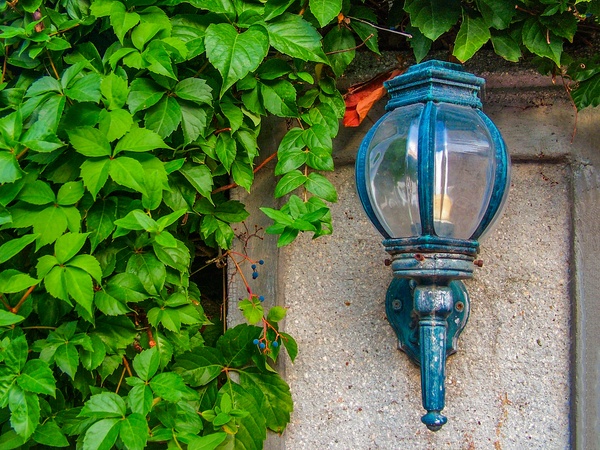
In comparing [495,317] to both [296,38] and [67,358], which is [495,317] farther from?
[67,358]

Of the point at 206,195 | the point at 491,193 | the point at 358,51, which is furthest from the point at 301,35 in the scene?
the point at 491,193

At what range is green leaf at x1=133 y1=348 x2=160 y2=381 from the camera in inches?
57.0

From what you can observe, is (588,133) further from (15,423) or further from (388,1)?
(15,423)

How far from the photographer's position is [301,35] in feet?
5.12

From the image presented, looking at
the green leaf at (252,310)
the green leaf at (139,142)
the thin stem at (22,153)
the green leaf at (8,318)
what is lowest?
the green leaf at (8,318)

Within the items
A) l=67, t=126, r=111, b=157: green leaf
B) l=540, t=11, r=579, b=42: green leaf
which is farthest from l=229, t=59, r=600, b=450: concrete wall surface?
l=67, t=126, r=111, b=157: green leaf

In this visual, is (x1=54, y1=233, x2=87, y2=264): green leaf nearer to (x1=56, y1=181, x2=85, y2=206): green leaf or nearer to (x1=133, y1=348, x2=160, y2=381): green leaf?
(x1=56, y1=181, x2=85, y2=206): green leaf

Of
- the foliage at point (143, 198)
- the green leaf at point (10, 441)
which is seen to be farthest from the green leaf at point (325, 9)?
the green leaf at point (10, 441)

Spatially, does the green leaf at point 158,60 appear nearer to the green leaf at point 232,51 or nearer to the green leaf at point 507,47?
the green leaf at point 232,51

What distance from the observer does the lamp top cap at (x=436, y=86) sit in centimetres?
141

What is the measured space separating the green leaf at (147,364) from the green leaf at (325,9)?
2.45 ft

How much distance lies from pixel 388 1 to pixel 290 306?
0.75 metres

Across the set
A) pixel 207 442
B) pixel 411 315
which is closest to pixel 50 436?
pixel 207 442

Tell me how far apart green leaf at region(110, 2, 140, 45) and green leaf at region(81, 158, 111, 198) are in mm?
266
